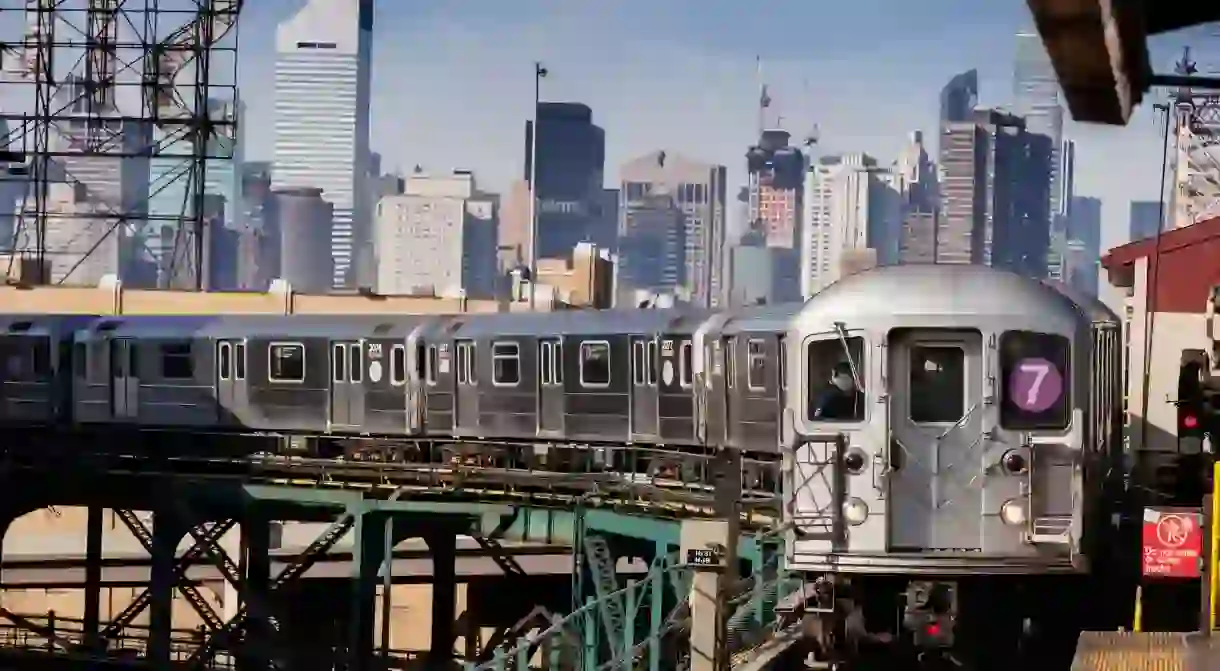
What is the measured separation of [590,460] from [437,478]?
233 centimetres

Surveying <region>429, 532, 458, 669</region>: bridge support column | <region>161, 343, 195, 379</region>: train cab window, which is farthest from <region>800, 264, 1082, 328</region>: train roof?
<region>161, 343, 195, 379</region>: train cab window

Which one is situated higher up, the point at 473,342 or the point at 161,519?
the point at 473,342

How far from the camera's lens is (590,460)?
99.6 feet

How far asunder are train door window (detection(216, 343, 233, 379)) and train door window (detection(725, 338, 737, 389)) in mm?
12523

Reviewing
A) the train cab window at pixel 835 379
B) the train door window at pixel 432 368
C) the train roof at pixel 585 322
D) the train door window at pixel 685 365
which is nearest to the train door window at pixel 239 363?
the train door window at pixel 432 368

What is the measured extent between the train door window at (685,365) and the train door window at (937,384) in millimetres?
10088

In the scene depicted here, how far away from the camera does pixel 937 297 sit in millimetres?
17422

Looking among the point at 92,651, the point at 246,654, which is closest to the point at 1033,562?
the point at 246,654

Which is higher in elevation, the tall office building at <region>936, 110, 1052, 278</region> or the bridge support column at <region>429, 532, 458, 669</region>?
the tall office building at <region>936, 110, 1052, 278</region>

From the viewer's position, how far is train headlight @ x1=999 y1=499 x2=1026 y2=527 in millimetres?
Answer: 17000

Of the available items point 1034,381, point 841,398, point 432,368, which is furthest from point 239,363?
point 1034,381

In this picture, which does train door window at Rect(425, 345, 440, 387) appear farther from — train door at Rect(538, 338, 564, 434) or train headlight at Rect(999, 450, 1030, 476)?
train headlight at Rect(999, 450, 1030, 476)

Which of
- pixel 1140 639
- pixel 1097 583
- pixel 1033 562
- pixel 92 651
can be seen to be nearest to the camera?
Result: pixel 1140 639

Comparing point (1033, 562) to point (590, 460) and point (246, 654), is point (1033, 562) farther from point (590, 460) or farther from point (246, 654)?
point (246, 654)
